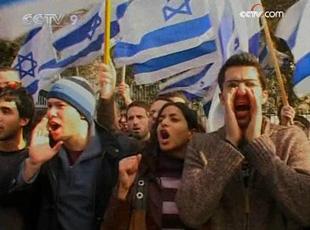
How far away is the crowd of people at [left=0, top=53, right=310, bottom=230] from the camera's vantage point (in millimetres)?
2598

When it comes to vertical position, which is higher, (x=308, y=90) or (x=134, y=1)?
(x=134, y=1)

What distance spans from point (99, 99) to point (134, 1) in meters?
0.66

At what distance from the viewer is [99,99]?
3.39m

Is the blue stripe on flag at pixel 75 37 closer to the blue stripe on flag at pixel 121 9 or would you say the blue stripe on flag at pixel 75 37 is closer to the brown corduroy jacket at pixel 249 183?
the blue stripe on flag at pixel 121 9

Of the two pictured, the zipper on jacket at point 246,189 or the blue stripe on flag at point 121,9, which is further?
the blue stripe on flag at point 121,9

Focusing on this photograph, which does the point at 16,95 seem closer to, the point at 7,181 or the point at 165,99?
the point at 7,181

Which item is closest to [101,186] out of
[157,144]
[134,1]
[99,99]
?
[157,144]

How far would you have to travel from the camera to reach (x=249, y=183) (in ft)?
8.80

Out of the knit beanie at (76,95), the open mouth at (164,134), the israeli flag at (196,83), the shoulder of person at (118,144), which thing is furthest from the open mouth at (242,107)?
the israeli flag at (196,83)

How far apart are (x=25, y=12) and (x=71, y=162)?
1003 millimetres

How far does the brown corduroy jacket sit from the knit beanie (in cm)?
62

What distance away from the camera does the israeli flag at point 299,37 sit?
144 inches

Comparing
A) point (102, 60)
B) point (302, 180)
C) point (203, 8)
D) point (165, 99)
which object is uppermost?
point (203, 8)

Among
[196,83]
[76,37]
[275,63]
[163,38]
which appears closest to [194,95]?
[196,83]
